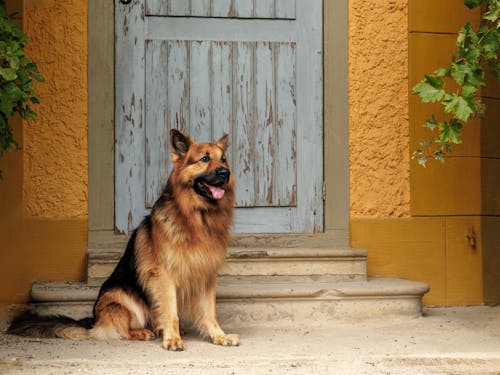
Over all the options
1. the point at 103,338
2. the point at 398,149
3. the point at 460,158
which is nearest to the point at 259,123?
the point at 398,149

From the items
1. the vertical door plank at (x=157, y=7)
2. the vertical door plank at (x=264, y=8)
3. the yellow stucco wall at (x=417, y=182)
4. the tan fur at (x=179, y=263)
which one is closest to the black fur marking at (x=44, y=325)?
the tan fur at (x=179, y=263)

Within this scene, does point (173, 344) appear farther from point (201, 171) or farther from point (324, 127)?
point (324, 127)

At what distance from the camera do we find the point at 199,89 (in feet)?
18.3

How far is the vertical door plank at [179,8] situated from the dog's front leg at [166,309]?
2020mm

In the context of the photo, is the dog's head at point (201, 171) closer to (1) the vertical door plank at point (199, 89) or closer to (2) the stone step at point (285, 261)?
(2) the stone step at point (285, 261)

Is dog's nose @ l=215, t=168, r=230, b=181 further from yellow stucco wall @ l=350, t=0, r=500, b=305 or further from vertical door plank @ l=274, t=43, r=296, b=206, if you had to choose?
yellow stucco wall @ l=350, t=0, r=500, b=305

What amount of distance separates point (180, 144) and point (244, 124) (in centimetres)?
136

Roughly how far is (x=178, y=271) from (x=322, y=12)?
2284 millimetres

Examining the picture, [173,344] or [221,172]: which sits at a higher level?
[221,172]

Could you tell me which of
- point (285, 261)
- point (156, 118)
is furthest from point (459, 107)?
point (156, 118)

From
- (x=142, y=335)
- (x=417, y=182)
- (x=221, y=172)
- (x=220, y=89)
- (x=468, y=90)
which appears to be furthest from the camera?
(x=417, y=182)

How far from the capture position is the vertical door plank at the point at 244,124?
5.60 metres

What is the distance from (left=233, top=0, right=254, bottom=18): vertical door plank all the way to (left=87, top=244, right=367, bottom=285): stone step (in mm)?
1579

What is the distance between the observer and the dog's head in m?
4.22
